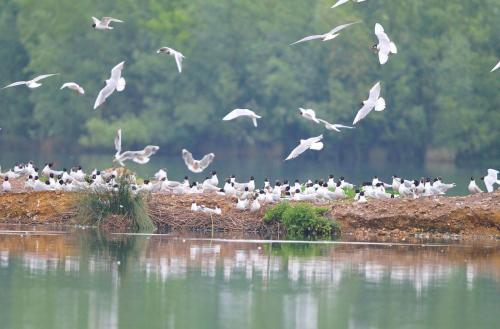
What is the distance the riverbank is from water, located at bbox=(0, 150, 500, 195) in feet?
55.7

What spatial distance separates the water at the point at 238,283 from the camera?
21.3m

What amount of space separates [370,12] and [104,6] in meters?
17.5

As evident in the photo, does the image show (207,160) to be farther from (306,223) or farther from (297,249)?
(297,249)

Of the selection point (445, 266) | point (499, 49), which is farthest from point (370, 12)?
point (445, 266)

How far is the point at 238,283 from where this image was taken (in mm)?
24312

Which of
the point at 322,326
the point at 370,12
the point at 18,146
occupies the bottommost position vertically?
the point at 322,326

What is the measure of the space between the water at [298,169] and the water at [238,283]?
818 inches

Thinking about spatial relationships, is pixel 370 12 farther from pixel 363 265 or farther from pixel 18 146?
pixel 363 265

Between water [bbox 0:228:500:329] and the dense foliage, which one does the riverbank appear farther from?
the dense foliage

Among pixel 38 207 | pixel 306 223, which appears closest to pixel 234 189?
pixel 306 223

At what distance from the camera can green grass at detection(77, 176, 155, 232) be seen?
103 ft

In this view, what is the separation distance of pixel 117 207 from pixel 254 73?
61.1 metres

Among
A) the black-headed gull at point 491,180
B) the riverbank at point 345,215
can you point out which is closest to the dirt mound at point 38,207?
the riverbank at point 345,215

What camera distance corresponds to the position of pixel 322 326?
68.6 feet
